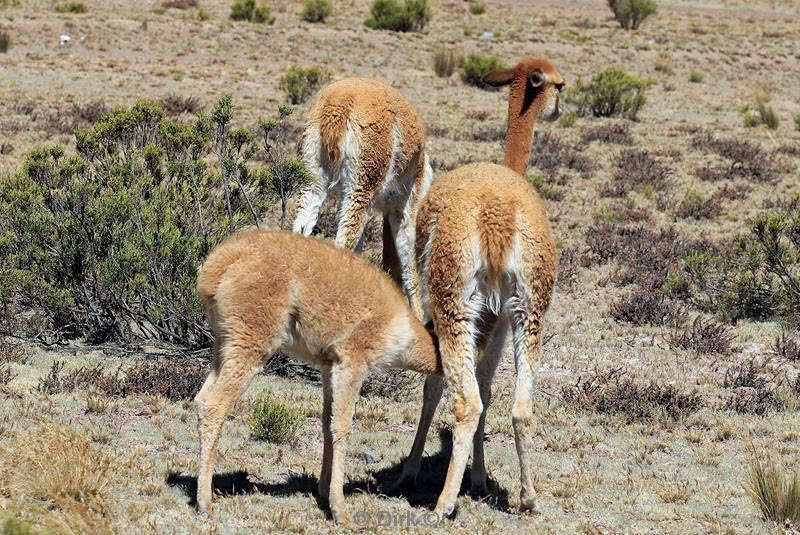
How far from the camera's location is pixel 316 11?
128 feet

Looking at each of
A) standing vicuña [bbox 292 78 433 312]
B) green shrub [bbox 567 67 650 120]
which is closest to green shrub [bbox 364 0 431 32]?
green shrub [bbox 567 67 650 120]

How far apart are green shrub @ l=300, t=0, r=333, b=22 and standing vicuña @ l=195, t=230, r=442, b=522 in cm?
3522

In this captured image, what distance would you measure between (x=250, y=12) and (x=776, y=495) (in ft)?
113

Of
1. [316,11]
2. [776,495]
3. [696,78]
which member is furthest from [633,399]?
[316,11]

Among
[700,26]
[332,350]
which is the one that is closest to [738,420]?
[332,350]

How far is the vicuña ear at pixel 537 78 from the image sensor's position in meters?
6.96

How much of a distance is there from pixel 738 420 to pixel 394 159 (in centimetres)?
336

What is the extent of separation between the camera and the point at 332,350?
512cm

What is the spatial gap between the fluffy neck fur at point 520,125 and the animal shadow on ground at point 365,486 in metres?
2.09

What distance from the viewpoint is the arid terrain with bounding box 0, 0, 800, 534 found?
538 cm

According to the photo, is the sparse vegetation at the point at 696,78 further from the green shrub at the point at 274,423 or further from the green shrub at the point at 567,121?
the green shrub at the point at 274,423

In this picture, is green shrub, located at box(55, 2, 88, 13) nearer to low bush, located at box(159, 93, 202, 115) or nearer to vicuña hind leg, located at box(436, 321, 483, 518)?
low bush, located at box(159, 93, 202, 115)

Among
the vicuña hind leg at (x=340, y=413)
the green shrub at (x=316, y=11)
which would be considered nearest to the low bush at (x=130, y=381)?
the vicuña hind leg at (x=340, y=413)

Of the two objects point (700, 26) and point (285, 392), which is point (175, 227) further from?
A: point (700, 26)
